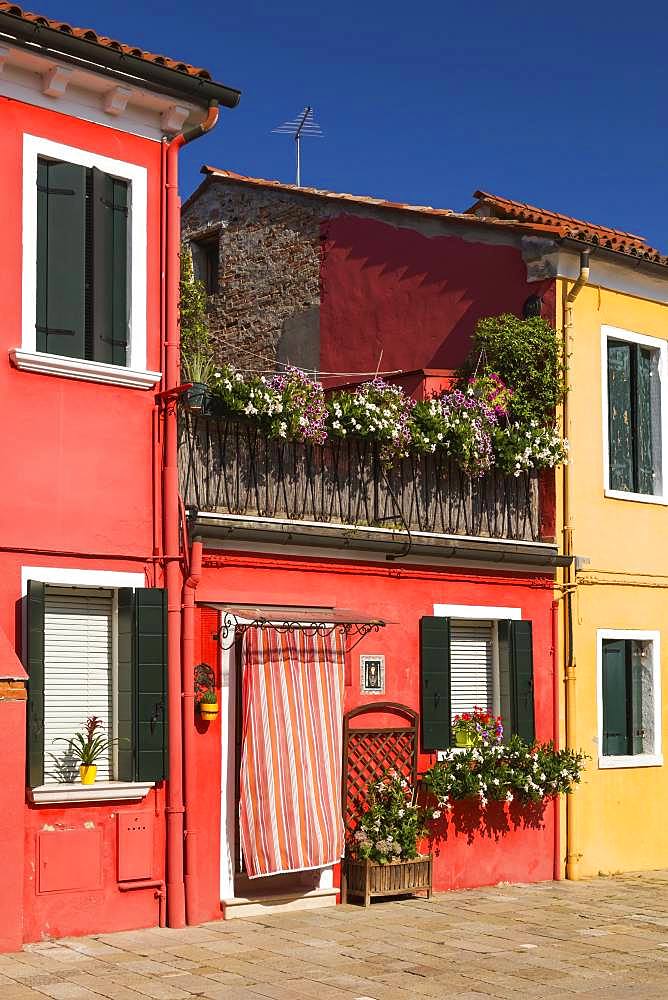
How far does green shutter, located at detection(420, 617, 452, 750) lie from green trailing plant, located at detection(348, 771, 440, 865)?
2.21ft

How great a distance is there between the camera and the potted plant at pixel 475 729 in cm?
1413

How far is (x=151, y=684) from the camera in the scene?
1134 centimetres

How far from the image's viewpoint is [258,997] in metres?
9.05

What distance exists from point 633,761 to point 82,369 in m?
8.01

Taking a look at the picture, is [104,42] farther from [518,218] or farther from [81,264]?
[518,218]

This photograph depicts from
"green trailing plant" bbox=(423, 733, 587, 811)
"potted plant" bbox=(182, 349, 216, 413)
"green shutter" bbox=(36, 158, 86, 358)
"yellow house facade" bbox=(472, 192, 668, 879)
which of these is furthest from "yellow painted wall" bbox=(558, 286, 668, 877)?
"green shutter" bbox=(36, 158, 86, 358)

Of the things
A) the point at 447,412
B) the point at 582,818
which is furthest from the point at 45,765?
the point at 582,818

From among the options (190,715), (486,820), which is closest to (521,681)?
(486,820)

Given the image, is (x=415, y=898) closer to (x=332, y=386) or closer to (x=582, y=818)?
(x=582, y=818)

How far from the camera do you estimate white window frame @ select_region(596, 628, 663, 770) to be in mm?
15398

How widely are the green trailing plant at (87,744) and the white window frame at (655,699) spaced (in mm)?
6311

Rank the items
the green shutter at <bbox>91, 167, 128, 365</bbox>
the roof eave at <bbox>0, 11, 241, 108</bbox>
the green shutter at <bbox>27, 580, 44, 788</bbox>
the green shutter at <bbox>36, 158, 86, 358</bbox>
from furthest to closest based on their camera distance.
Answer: the green shutter at <bbox>91, 167, 128, 365</bbox>, the green shutter at <bbox>36, 158, 86, 358</bbox>, the roof eave at <bbox>0, 11, 241, 108</bbox>, the green shutter at <bbox>27, 580, 44, 788</bbox>

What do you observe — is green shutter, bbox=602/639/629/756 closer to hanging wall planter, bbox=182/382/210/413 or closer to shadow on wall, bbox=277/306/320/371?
shadow on wall, bbox=277/306/320/371

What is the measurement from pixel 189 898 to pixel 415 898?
260cm
